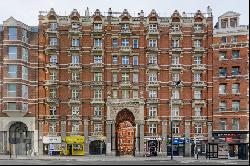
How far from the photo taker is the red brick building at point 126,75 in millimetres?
88750

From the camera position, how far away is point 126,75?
90.2 meters

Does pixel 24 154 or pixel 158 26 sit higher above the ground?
pixel 158 26

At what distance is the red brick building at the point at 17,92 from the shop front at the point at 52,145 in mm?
1737

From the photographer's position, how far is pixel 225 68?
8819cm

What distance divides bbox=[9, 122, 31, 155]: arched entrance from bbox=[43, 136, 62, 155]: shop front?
9.17 feet

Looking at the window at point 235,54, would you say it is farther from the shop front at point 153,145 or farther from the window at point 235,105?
the shop front at point 153,145

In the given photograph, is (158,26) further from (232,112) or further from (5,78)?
(5,78)

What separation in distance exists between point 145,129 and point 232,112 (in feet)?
51.0

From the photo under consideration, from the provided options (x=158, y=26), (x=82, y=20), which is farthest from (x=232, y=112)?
(x=82, y=20)

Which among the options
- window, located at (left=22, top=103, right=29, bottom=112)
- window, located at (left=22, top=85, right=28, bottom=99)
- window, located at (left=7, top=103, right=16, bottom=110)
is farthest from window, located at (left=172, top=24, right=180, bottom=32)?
window, located at (left=7, top=103, right=16, bottom=110)

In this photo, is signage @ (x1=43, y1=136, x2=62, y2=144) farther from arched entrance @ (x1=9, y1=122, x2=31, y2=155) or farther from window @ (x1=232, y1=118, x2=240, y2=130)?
window @ (x1=232, y1=118, x2=240, y2=130)

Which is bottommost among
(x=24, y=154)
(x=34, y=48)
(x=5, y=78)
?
(x=24, y=154)

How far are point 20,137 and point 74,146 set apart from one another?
9638 mm

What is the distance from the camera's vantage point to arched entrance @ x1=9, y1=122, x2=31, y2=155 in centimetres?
8775
